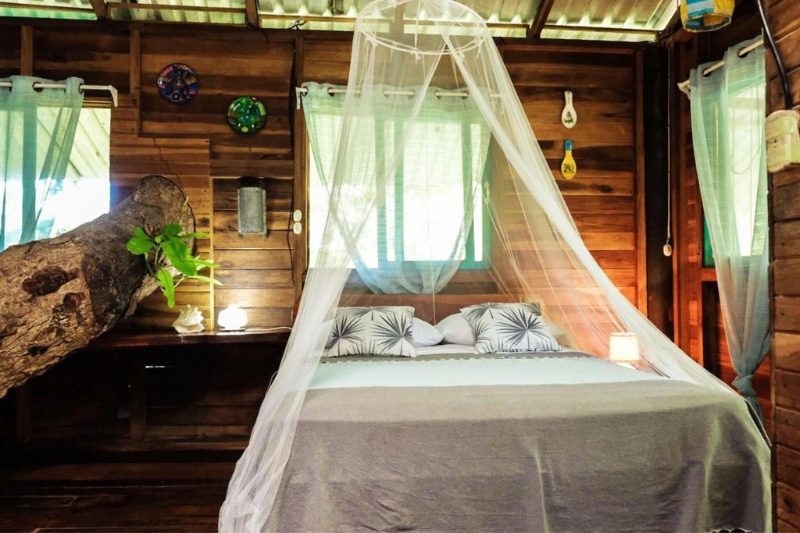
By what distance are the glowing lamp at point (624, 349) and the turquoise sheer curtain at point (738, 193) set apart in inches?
34.0

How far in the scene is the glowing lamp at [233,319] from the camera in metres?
3.25

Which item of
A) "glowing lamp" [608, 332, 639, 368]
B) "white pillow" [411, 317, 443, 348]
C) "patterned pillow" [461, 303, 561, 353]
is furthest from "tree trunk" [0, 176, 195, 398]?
"glowing lamp" [608, 332, 639, 368]

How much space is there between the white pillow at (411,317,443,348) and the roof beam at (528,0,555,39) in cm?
230

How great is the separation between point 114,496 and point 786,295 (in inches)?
117

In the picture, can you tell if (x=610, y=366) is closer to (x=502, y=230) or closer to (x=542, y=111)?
(x=502, y=230)

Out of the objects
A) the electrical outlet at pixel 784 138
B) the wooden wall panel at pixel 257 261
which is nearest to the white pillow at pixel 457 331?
the wooden wall panel at pixel 257 261

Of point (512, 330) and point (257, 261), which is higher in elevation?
point (257, 261)

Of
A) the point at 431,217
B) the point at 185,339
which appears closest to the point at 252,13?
the point at 431,217

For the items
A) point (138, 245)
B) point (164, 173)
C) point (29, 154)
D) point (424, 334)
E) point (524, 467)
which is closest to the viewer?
point (524, 467)

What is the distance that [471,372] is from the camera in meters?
2.36

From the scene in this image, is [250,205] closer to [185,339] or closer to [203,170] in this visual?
[203,170]

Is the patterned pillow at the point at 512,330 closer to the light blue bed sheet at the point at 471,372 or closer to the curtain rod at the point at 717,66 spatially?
the light blue bed sheet at the point at 471,372

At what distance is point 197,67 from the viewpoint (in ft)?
11.7

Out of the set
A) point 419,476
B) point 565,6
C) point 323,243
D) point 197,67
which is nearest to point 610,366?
point 419,476
